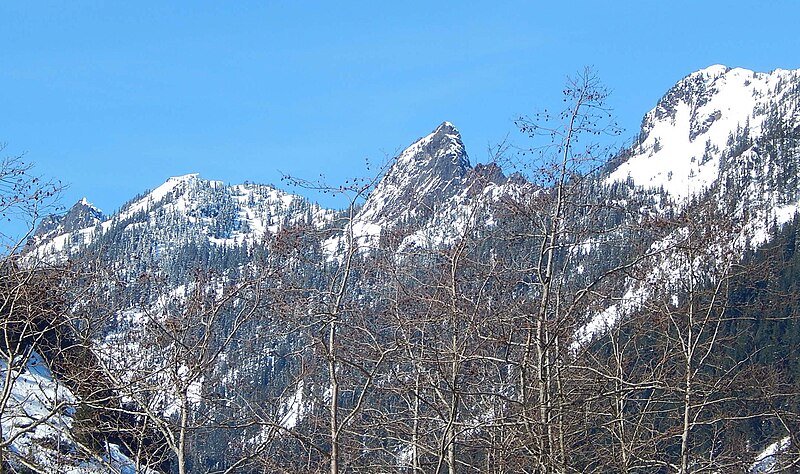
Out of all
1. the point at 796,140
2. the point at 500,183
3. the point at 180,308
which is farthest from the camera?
the point at 796,140

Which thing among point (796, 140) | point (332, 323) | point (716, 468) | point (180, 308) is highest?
point (796, 140)

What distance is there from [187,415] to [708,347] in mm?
7209

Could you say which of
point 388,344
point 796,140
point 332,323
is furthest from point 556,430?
point 796,140

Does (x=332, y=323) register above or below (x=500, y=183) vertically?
below

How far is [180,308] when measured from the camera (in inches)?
451

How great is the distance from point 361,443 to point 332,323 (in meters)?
2.78

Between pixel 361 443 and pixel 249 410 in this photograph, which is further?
pixel 361 443

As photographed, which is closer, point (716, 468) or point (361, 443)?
point (716, 468)

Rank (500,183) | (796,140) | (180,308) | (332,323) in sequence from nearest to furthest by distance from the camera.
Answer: (332,323) → (500,183) → (180,308) → (796,140)

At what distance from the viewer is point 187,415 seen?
10789 mm

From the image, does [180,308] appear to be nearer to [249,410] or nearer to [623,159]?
[249,410]

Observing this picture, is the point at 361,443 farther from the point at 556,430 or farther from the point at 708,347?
the point at 708,347

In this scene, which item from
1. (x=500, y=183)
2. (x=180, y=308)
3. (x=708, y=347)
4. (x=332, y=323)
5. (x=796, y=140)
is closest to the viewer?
(x=332, y=323)

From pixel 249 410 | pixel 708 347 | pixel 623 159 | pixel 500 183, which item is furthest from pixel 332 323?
pixel 708 347
